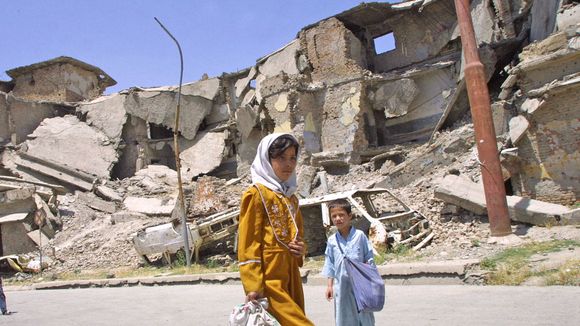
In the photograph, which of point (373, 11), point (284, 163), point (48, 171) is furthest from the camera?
point (48, 171)

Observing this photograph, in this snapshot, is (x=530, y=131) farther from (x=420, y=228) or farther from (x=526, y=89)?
(x=420, y=228)

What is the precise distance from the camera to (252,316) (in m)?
2.50

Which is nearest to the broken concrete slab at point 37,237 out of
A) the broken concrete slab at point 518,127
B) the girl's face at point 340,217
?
the broken concrete slab at point 518,127

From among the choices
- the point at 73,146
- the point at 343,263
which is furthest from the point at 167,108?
the point at 343,263

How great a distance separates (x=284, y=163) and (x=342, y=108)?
16.9m

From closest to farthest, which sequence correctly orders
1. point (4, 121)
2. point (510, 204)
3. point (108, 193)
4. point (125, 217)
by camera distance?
point (510, 204) < point (125, 217) < point (108, 193) < point (4, 121)

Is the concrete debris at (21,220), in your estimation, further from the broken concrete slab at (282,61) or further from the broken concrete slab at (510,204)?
the broken concrete slab at (510,204)

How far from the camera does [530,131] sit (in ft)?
37.0

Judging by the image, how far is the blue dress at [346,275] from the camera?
11.6ft

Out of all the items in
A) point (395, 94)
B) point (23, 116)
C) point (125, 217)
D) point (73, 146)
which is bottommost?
point (125, 217)

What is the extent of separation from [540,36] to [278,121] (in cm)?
A: 1033

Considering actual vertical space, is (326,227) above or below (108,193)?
below

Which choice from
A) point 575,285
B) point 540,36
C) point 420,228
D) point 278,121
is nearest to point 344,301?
point 575,285

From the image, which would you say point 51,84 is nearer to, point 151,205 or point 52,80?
point 52,80
